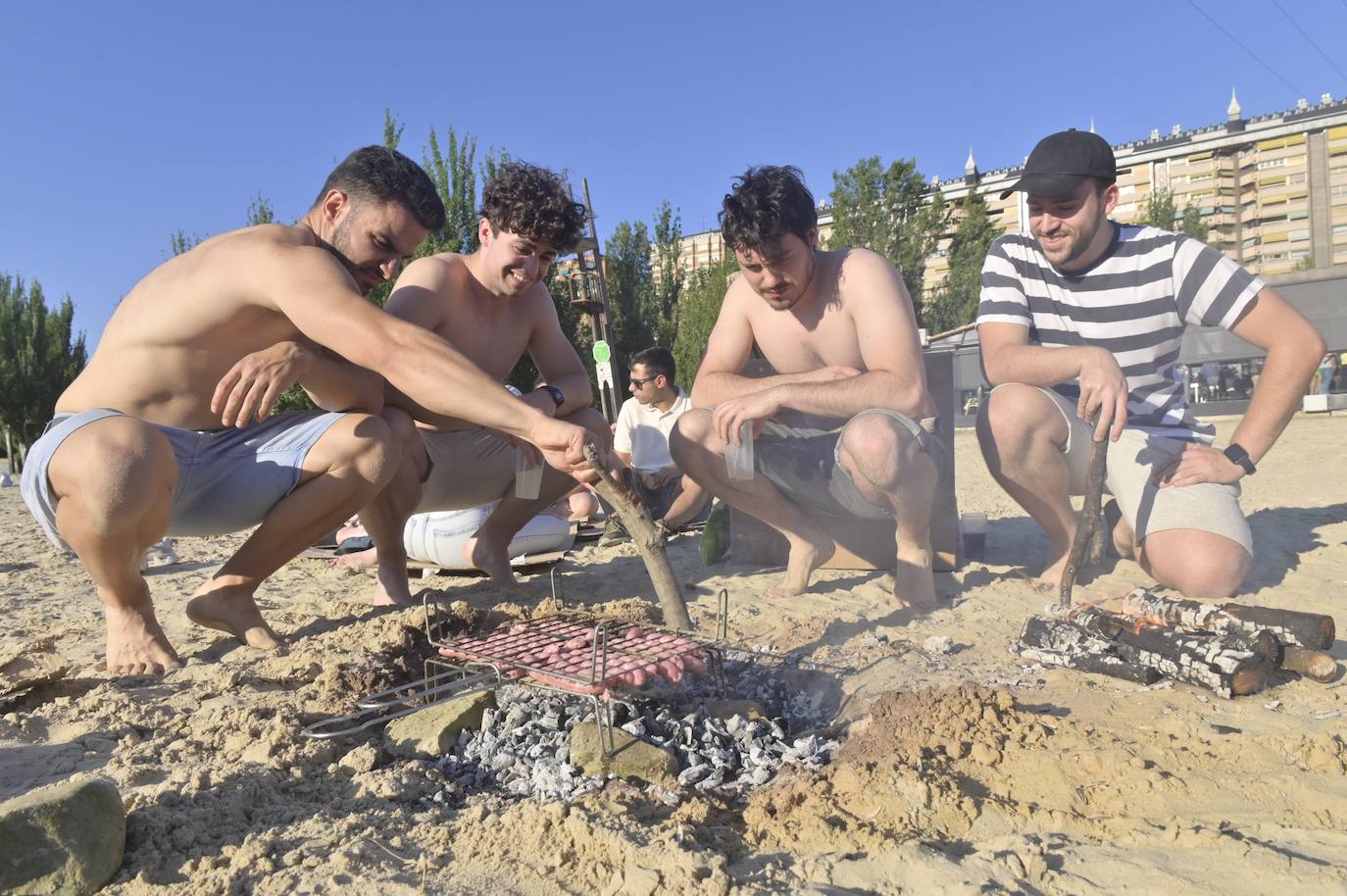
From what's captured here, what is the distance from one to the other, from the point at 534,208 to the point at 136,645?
211 centimetres

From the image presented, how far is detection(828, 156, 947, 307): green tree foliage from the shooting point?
26.8 metres

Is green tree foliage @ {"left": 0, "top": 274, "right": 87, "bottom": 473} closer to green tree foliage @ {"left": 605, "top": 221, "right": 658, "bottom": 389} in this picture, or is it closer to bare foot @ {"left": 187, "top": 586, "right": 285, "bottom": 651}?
green tree foliage @ {"left": 605, "top": 221, "right": 658, "bottom": 389}

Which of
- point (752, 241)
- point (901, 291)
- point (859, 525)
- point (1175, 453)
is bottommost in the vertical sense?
point (859, 525)

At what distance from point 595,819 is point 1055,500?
2662 mm

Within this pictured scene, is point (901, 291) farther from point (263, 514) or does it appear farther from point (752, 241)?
point (263, 514)

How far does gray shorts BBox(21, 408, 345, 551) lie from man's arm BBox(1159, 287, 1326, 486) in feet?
11.0

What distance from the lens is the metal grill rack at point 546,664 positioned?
2093 mm

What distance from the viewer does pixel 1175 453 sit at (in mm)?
3539

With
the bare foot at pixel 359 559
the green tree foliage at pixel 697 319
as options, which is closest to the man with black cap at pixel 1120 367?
the bare foot at pixel 359 559

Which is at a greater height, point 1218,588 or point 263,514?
point 263,514

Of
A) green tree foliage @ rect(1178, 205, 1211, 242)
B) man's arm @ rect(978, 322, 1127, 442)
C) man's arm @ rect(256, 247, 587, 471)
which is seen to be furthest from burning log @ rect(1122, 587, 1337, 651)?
green tree foliage @ rect(1178, 205, 1211, 242)

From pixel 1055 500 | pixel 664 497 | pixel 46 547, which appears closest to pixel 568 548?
pixel 664 497

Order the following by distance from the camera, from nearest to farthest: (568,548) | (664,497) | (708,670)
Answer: (708,670) → (568,548) → (664,497)

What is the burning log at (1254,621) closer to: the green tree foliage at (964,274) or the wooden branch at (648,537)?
the wooden branch at (648,537)
